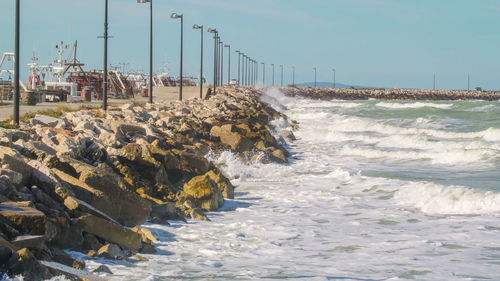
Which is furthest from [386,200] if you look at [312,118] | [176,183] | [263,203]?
[312,118]

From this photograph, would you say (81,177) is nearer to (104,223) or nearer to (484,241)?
(104,223)

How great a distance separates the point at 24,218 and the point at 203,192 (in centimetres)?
501

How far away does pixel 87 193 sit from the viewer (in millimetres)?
8727

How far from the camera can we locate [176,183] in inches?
517

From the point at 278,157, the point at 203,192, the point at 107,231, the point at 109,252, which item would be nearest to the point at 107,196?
the point at 107,231

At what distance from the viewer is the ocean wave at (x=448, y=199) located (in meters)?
12.5

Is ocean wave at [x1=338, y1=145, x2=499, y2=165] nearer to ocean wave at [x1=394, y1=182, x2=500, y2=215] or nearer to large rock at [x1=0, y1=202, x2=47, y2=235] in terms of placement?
ocean wave at [x1=394, y1=182, x2=500, y2=215]

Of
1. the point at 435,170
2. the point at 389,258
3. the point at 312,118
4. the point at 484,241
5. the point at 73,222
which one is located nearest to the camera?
the point at 73,222

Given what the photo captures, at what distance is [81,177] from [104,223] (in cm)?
144

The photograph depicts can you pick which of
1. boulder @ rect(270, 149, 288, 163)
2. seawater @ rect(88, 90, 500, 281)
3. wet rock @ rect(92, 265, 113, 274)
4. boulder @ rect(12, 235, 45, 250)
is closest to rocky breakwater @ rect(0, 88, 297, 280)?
boulder @ rect(12, 235, 45, 250)

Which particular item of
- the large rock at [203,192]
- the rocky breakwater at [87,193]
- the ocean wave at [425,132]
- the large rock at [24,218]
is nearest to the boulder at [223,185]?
the rocky breakwater at [87,193]

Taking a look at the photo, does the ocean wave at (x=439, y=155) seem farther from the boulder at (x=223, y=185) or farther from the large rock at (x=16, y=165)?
the large rock at (x=16, y=165)

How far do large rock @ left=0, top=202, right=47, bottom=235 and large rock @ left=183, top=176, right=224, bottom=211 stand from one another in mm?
4684

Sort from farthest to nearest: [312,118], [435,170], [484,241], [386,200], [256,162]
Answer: [312,118], [435,170], [256,162], [386,200], [484,241]
